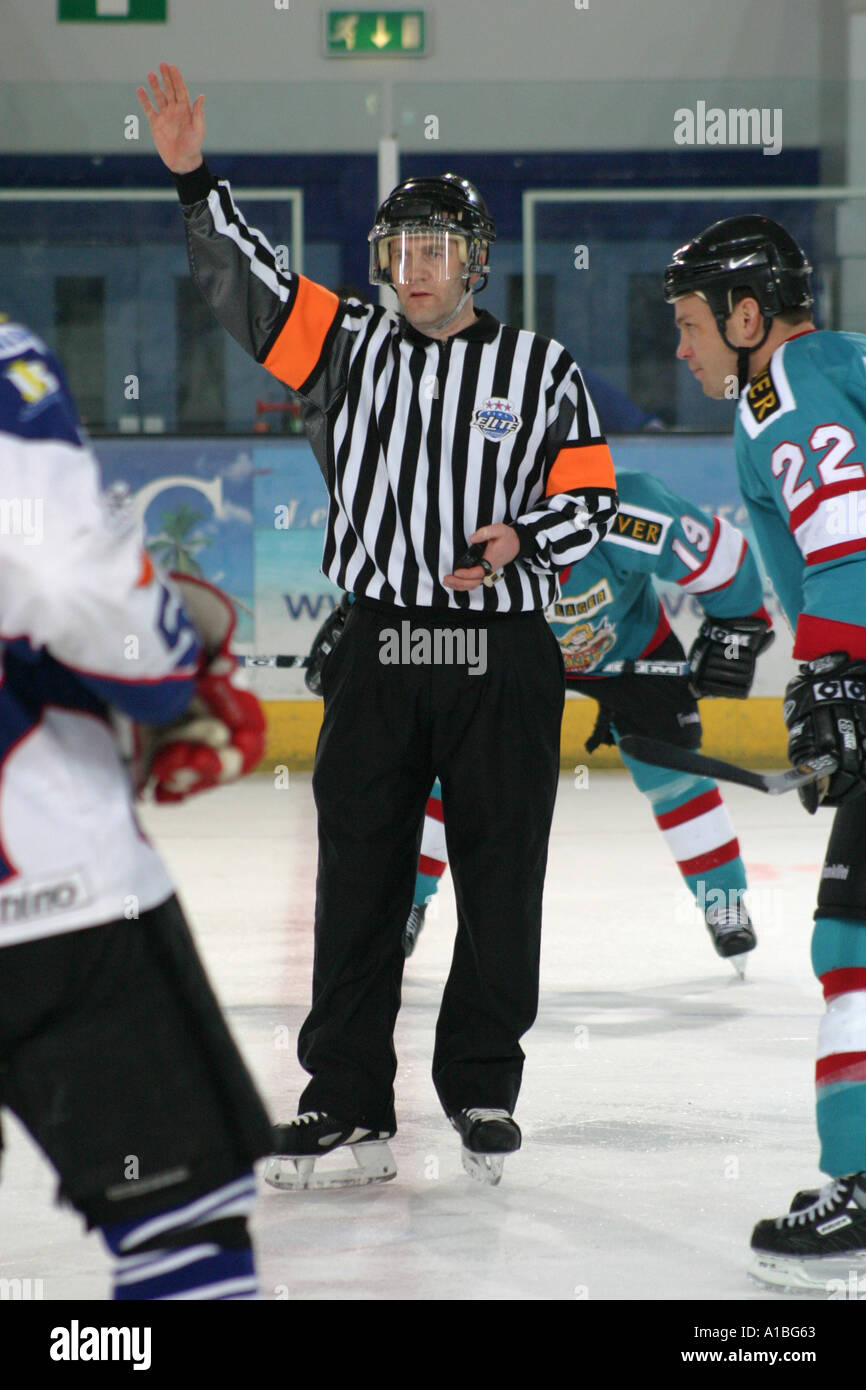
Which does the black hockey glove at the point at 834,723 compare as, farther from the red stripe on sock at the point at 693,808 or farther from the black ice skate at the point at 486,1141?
the red stripe on sock at the point at 693,808

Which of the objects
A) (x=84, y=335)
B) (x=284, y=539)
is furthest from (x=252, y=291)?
(x=84, y=335)

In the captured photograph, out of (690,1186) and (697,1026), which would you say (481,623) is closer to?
(690,1186)

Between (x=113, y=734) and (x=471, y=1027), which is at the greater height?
(x=113, y=734)

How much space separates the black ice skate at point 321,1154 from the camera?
2131 millimetres

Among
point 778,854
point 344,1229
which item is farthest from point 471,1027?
point 778,854

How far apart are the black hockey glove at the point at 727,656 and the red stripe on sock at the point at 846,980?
114 centimetres

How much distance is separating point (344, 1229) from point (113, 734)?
1074 mm

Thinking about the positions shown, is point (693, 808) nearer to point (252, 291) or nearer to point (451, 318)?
point (451, 318)

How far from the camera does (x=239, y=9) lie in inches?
326

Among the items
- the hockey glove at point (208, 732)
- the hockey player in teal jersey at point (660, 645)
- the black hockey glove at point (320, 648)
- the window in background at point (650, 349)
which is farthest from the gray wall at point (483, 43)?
the hockey glove at point (208, 732)

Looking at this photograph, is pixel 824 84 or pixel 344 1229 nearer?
pixel 344 1229

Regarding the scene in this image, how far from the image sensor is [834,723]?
1.73 m

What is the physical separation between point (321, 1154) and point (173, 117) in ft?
4.19
